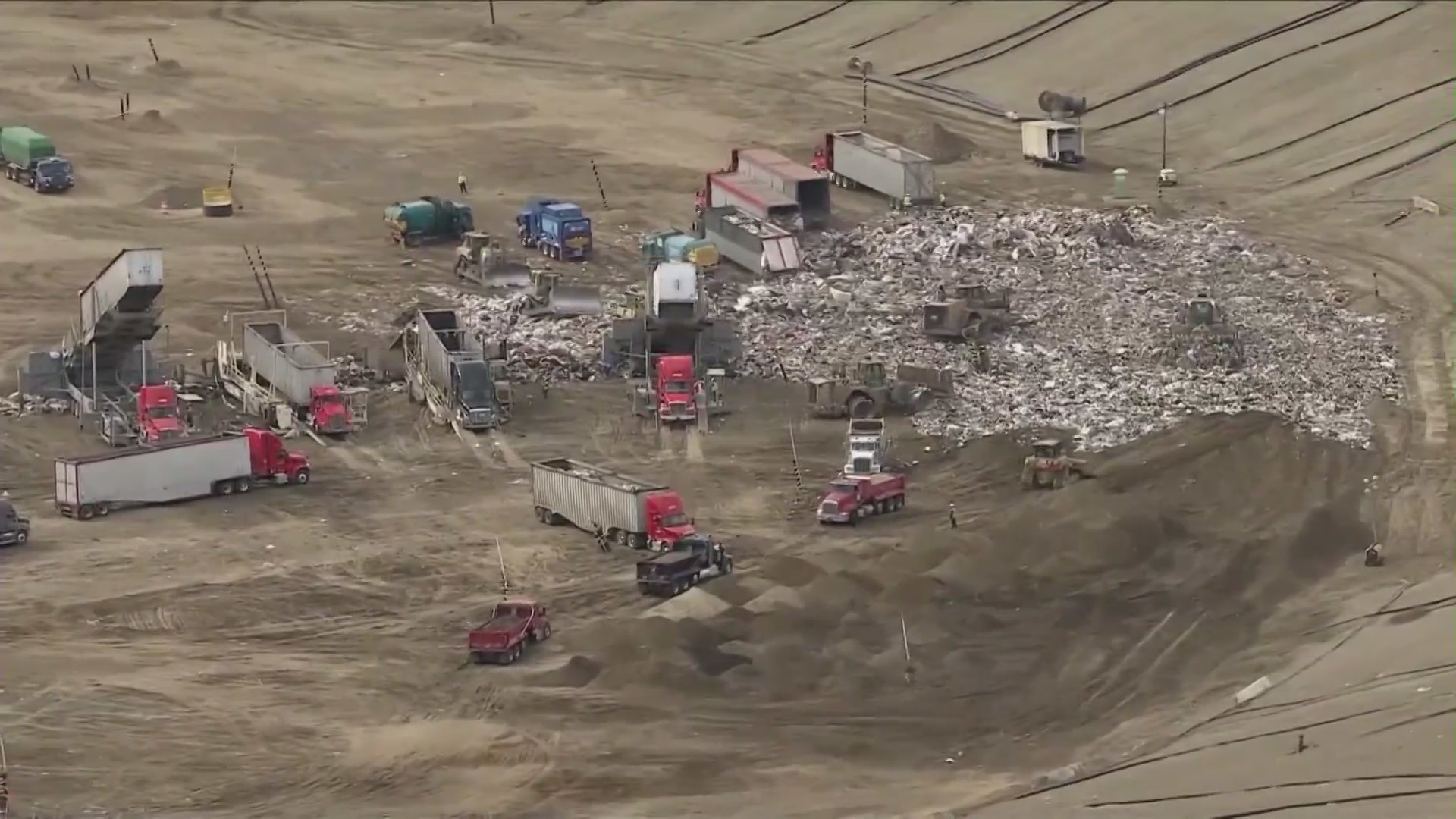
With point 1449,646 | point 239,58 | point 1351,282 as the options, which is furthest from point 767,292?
point 239,58

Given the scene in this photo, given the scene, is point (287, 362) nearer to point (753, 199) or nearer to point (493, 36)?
point (753, 199)

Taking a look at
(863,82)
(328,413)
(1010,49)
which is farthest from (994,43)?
(328,413)

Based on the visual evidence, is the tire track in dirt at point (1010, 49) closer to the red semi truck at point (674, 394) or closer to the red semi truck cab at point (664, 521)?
the red semi truck at point (674, 394)

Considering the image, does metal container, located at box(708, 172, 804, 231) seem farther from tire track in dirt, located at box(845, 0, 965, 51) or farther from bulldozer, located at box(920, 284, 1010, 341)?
tire track in dirt, located at box(845, 0, 965, 51)

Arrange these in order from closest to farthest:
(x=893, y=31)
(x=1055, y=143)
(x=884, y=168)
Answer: (x=884, y=168) < (x=1055, y=143) < (x=893, y=31)

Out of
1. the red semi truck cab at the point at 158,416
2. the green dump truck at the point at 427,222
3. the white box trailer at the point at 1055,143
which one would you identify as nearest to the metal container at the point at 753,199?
the green dump truck at the point at 427,222

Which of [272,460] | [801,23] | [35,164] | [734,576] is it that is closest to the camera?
[734,576]

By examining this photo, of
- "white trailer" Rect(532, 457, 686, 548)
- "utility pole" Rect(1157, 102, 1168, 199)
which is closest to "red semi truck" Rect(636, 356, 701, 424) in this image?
"white trailer" Rect(532, 457, 686, 548)
